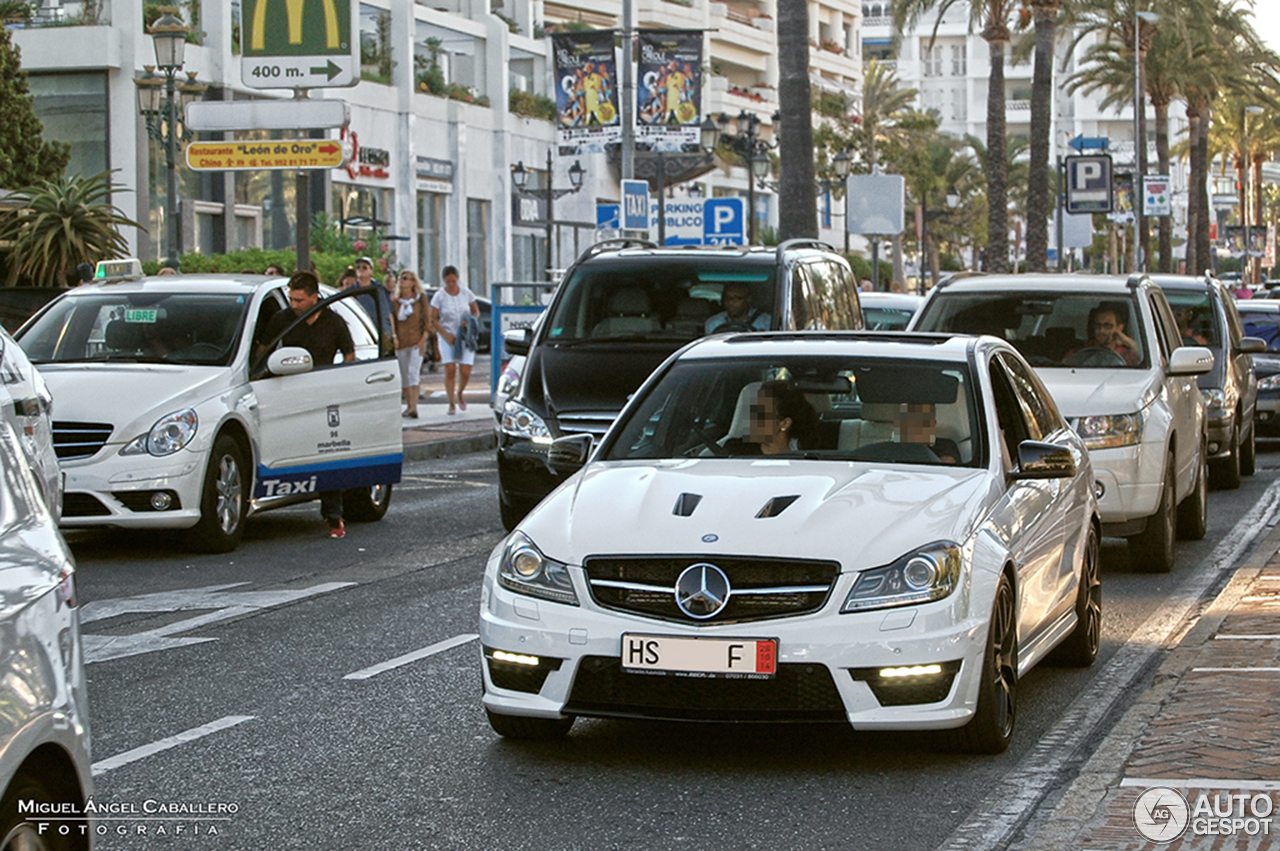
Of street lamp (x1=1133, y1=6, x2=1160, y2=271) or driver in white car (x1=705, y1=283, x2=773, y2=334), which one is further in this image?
street lamp (x1=1133, y1=6, x2=1160, y2=271)

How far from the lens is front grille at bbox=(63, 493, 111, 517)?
12.8 meters

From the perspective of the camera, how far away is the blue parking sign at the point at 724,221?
31672 millimetres

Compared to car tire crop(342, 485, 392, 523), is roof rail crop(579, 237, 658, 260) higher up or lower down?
higher up

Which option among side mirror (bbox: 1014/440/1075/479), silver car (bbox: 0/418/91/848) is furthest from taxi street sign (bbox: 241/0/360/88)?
silver car (bbox: 0/418/91/848)

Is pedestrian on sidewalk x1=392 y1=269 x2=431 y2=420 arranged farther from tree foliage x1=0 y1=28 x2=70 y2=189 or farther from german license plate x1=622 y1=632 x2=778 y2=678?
german license plate x1=622 y1=632 x2=778 y2=678

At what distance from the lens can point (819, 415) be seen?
7.94 meters

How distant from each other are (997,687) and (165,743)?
2933mm

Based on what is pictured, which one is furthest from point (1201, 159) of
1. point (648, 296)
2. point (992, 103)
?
point (648, 296)

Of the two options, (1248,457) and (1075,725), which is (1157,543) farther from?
(1248,457)

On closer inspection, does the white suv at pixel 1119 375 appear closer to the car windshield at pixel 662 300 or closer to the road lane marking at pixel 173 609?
the car windshield at pixel 662 300

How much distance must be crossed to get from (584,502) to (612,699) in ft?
2.61

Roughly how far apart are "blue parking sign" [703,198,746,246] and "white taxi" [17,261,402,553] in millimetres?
16567

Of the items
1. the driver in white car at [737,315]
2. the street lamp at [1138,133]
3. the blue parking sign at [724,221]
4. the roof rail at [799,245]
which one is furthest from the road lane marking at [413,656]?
the street lamp at [1138,133]

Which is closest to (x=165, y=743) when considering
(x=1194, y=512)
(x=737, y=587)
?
(x=737, y=587)
